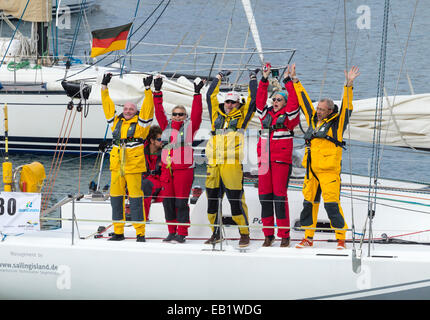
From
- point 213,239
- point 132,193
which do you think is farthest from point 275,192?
point 132,193

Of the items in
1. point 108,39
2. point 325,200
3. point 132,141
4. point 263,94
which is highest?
point 108,39

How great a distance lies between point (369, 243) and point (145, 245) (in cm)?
202

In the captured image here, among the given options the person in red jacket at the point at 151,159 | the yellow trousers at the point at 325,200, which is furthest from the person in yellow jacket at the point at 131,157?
the yellow trousers at the point at 325,200

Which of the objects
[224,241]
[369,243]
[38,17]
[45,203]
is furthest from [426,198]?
[38,17]

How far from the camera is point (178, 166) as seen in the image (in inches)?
288

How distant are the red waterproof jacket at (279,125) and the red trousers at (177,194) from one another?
770 millimetres

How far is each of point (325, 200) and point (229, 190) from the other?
903mm

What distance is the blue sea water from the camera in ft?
56.3

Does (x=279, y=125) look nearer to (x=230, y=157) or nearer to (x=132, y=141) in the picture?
(x=230, y=157)

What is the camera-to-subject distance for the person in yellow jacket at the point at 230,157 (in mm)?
7168

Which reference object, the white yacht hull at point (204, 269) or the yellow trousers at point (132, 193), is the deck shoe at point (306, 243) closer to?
the white yacht hull at point (204, 269)

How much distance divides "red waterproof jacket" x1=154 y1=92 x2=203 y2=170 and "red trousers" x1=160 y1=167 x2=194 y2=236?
0.24 feet

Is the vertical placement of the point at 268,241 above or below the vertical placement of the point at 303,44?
below
